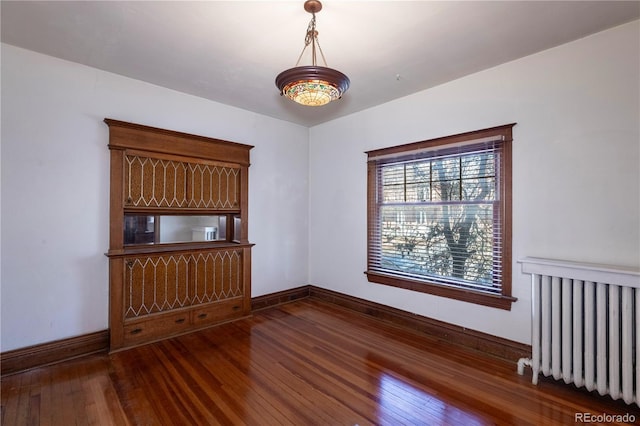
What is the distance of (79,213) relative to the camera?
119 inches

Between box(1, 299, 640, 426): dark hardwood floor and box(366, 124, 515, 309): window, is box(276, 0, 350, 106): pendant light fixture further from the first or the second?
box(1, 299, 640, 426): dark hardwood floor

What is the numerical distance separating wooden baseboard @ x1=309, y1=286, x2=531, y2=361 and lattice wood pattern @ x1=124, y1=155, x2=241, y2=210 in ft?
6.93

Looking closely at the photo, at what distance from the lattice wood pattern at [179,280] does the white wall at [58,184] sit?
0.28 meters

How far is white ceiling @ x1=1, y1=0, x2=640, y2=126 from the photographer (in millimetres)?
2164

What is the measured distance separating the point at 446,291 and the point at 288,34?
2957 mm

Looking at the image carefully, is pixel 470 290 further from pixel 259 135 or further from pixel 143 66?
pixel 143 66

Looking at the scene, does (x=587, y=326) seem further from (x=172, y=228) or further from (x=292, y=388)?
(x=172, y=228)

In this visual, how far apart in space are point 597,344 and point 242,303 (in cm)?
356

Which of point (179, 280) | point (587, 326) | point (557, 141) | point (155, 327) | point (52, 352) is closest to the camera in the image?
point (587, 326)

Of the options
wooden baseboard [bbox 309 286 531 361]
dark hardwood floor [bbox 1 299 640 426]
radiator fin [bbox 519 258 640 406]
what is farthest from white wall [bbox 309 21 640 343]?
dark hardwood floor [bbox 1 299 640 426]

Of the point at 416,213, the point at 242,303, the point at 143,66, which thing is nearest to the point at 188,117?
the point at 143,66

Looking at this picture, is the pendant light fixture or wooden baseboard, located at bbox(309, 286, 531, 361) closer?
the pendant light fixture

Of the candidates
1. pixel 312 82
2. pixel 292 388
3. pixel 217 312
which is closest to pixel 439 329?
pixel 292 388

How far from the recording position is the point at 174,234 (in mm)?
Result: 3812
